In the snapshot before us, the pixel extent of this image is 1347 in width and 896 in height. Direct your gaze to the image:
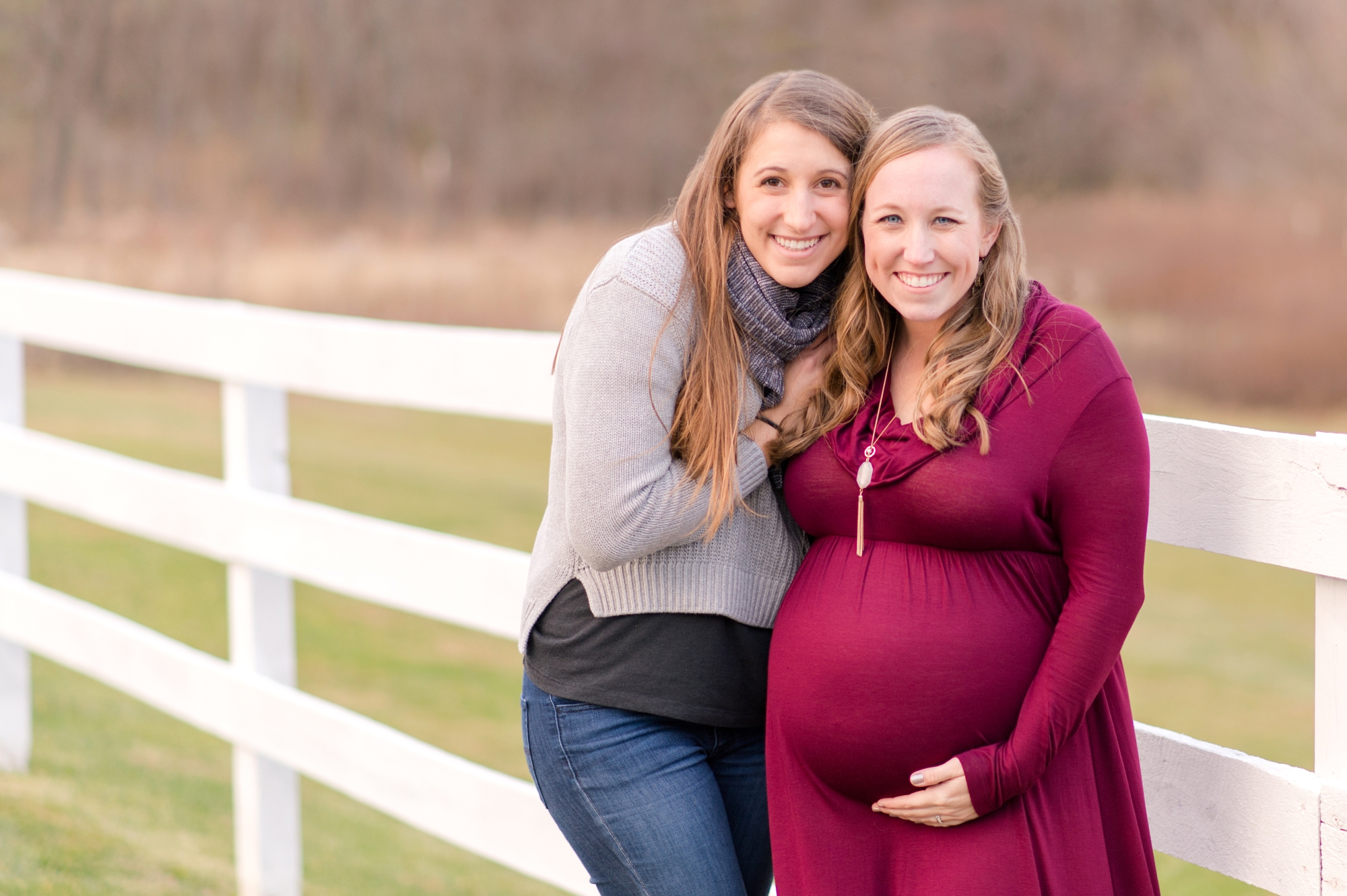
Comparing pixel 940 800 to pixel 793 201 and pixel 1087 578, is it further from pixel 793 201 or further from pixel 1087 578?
pixel 793 201

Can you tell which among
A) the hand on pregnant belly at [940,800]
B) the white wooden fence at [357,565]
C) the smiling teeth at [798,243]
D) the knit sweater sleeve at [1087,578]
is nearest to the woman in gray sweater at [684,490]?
the smiling teeth at [798,243]

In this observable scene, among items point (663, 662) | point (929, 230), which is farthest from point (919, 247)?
point (663, 662)

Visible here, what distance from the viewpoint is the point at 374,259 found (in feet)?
54.5

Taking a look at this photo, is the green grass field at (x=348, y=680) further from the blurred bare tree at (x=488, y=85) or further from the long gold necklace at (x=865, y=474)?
the blurred bare tree at (x=488, y=85)

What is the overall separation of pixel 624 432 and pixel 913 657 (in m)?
0.49

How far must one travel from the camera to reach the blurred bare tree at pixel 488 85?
512 inches

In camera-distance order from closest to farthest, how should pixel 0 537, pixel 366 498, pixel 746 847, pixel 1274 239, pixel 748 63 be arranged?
pixel 746 847, pixel 0 537, pixel 366 498, pixel 1274 239, pixel 748 63

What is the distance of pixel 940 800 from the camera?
158 cm

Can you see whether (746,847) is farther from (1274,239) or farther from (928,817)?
(1274,239)

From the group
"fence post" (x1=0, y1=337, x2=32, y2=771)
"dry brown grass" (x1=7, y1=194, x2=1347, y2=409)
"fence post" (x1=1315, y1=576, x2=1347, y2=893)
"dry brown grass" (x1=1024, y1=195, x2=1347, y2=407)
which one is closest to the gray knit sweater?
"fence post" (x1=1315, y1=576, x2=1347, y2=893)

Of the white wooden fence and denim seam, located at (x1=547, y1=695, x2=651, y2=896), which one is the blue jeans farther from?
the white wooden fence

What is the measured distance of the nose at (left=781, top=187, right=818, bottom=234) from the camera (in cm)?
176

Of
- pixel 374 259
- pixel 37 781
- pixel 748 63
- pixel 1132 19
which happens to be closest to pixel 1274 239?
pixel 1132 19

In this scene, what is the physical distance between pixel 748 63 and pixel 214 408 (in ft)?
25.8
